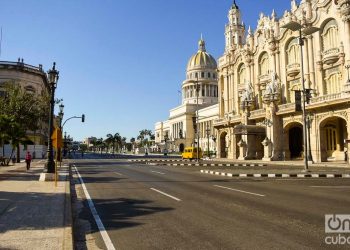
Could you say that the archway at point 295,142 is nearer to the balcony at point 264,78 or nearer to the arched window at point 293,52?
the balcony at point 264,78

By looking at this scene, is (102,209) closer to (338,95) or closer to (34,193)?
(34,193)

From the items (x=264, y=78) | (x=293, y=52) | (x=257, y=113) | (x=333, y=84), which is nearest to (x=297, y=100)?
(x=333, y=84)

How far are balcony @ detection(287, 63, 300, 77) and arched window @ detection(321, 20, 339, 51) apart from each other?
14.5 ft

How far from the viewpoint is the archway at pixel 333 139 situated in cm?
4047

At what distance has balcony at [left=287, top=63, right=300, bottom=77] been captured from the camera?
4678cm

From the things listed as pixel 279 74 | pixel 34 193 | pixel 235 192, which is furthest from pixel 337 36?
pixel 34 193

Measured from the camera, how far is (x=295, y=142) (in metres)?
51.6

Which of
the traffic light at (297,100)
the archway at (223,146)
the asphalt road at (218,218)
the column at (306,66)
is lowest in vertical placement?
the asphalt road at (218,218)

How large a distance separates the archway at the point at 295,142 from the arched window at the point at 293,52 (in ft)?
31.3

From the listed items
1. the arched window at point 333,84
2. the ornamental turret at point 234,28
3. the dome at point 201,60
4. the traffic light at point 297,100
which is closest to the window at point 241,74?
the ornamental turret at point 234,28

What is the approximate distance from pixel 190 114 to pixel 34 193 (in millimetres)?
116909

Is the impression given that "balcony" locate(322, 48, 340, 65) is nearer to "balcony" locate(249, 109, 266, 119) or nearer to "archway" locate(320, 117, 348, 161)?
"archway" locate(320, 117, 348, 161)

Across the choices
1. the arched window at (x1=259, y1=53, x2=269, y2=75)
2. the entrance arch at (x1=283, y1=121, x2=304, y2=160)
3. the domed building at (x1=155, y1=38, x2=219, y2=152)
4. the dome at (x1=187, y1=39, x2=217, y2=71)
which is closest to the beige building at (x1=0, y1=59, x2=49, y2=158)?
the arched window at (x1=259, y1=53, x2=269, y2=75)

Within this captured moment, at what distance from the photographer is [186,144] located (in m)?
132
